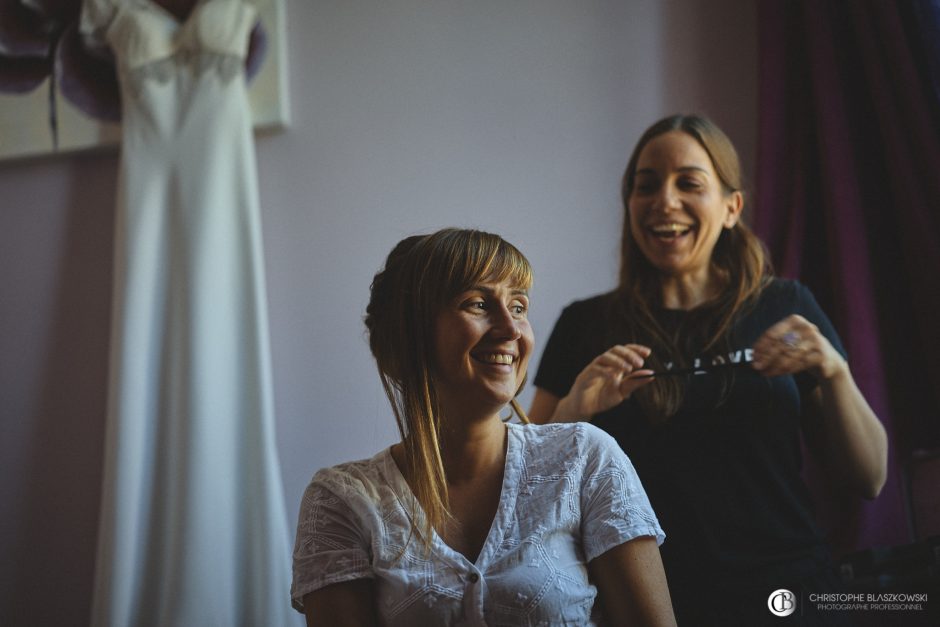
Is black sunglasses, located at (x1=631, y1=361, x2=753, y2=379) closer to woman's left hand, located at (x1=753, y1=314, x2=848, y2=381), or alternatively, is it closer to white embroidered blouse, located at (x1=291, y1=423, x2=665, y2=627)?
woman's left hand, located at (x1=753, y1=314, x2=848, y2=381)

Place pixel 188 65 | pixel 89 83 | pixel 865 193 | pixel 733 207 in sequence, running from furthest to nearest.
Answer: pixel 89 83 < pixel 188 65 < pixel 865 193 < pixel 733 207

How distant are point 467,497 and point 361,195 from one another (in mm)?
962

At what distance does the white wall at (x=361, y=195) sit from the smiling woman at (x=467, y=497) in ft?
2.14

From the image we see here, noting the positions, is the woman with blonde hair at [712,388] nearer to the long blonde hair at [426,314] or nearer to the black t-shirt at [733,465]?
the black t-shirt at [733,465]

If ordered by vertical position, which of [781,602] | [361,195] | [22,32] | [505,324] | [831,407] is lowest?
[781,602]

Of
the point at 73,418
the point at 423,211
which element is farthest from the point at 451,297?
the point at 73,418

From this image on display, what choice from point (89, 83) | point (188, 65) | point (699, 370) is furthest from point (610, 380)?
point (89, 83)

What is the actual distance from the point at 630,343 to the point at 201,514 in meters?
0.87

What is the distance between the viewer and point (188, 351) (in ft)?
5.33

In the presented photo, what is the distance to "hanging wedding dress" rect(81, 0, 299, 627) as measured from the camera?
5.11ft

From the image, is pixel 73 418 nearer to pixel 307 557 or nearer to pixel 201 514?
pixel 201 514

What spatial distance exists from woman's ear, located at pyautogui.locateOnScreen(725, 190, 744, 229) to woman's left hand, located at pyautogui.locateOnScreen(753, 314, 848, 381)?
0.24 meters

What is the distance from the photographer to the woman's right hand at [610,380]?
3.73 feet

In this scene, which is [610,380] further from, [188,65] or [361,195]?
[188,65]
